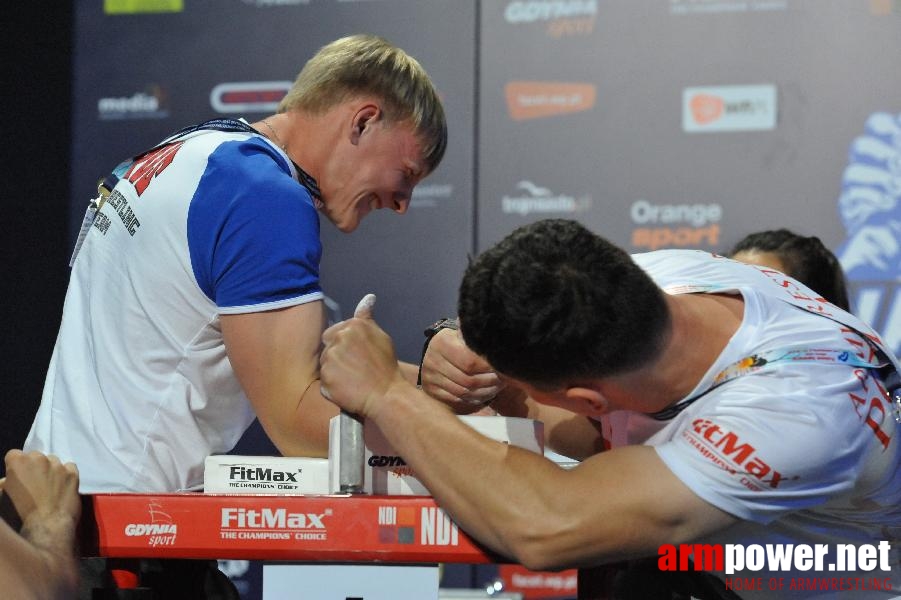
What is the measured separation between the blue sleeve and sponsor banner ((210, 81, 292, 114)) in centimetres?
265

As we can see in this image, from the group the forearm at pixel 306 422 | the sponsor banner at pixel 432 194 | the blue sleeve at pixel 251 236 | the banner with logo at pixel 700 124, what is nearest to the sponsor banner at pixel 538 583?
the banner with logo at pixel 700 124

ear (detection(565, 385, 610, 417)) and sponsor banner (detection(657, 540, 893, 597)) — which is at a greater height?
ear (detection(565, 385, 610, 417))

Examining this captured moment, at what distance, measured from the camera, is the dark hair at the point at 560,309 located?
1362 millimetres

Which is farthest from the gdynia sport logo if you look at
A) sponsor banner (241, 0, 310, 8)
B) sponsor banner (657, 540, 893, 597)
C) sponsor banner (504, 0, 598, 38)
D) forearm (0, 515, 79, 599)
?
sponsor banner (241, 0, 310, 8)

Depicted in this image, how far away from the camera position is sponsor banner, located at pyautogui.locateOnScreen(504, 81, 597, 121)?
3934mm

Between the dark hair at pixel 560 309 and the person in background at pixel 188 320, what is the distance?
27 cm

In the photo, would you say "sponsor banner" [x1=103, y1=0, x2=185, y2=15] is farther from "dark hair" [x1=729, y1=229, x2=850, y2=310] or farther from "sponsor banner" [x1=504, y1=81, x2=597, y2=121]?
"dark hair" [x1=729, y1=229, x2=850, y2=310]

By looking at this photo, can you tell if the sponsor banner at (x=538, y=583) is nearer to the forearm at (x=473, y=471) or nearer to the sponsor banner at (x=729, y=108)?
the sponsor banner at (x=729, y=108)

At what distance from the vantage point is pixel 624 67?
154 inches

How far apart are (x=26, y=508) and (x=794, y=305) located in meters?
1.04

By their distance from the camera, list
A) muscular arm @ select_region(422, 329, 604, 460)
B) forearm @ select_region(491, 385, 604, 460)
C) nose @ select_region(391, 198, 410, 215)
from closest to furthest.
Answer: muscular arm @ select_region(422, 329, 604, 460) < forearm @ select_region(491, 385, 604, 460) < nose @ select_region(391, 198, 410, 215)

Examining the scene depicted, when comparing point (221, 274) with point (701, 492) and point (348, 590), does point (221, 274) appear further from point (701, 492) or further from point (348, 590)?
point (701, 492)

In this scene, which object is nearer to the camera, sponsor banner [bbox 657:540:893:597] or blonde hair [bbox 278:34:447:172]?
sponsor banner [bbox 657:540:893:597]

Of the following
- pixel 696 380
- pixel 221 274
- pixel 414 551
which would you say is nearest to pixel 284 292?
pixel 221 274
